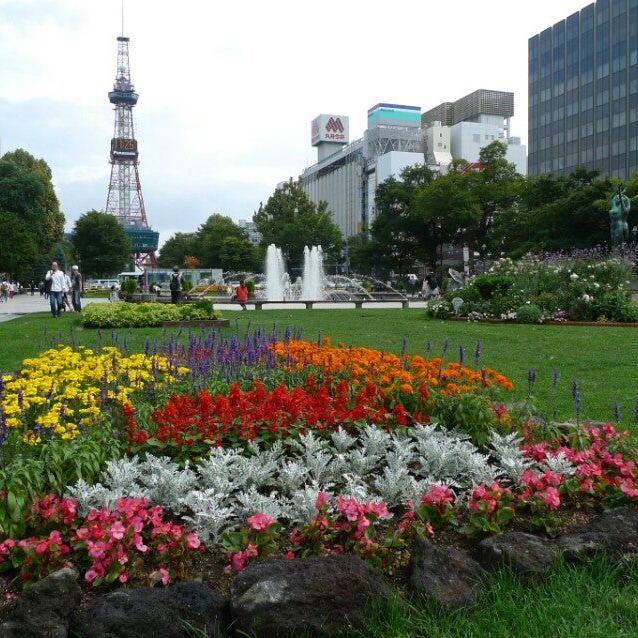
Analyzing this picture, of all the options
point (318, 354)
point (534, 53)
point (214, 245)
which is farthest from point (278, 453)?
point (534, 53)

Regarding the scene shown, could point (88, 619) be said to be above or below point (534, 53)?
below

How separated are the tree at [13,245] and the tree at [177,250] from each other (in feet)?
174

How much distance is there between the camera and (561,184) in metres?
45.4

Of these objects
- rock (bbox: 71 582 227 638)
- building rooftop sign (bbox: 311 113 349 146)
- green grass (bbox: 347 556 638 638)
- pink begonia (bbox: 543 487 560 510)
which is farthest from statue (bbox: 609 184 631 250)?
building rooftop sign (bbox: 311 113 349 146)

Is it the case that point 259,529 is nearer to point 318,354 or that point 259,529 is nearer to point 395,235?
point 318,354

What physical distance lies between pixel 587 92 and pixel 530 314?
7720cm

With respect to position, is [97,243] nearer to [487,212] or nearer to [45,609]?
[487,212]

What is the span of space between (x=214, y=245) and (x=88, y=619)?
79615 millimetres

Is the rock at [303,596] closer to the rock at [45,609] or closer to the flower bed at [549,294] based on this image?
the rock at [45,609]

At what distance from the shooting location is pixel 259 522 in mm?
3168

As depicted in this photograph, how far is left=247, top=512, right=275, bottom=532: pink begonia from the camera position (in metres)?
3.16

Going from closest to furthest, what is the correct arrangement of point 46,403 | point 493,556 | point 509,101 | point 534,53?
1. point 493,556
2. point 46,403
3. point 534,53
4. point 509,101

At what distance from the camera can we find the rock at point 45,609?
2564 millimetres

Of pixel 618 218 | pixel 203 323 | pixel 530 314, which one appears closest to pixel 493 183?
pixel 618 218
